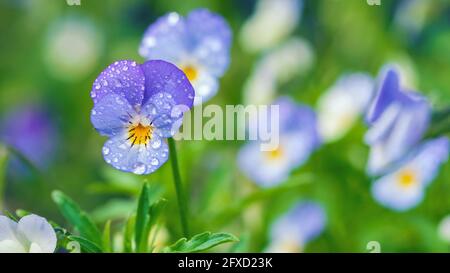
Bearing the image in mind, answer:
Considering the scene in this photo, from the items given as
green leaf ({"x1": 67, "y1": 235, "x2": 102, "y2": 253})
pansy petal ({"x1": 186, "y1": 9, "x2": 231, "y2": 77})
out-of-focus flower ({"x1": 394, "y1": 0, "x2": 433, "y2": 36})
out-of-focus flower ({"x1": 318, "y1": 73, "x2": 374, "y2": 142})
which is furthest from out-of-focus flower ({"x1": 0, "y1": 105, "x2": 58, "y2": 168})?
green leaf ({"x1": 67, "y1": 235, "x2": 102, "y2": 253})

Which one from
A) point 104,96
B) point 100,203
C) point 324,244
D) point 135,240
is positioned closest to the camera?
point 104,96

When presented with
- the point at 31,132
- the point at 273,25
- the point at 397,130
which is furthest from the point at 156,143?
the point at 31,132

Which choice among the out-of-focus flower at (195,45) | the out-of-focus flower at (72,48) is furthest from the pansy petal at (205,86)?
the out-of-focus flower at (72,48)

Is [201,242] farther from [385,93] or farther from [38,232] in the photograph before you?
[385,93]

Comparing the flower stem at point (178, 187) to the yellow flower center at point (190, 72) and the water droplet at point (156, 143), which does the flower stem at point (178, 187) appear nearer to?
the water droplet at point (156, 143)
